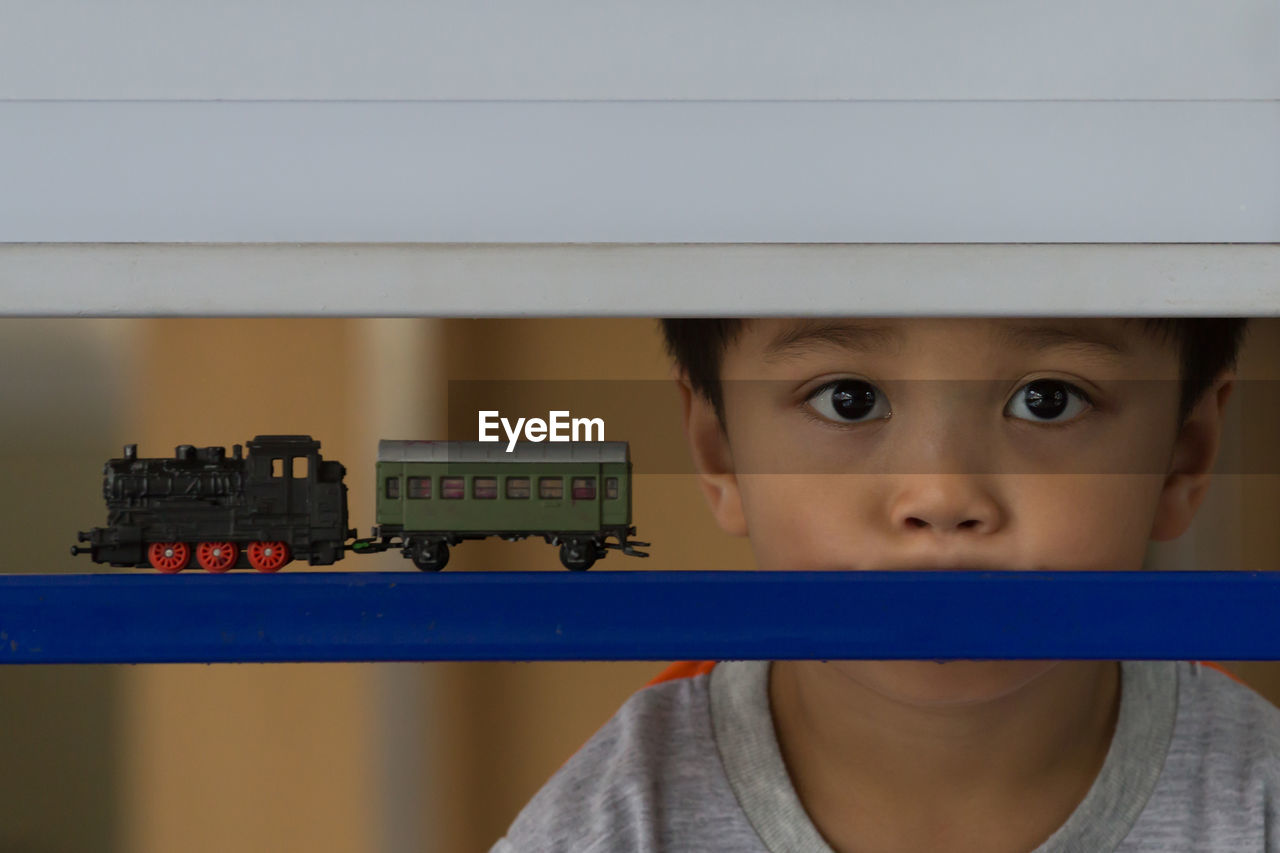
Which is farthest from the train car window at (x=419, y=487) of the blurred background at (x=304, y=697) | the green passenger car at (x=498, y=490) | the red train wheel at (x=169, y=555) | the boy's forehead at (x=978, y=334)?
the blurred background at (x=304, y=697)

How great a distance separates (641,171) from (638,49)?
0.18ft

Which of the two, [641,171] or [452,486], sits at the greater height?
[641,171]

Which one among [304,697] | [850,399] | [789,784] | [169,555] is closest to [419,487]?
[169,555]

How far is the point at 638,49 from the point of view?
21.0 inches

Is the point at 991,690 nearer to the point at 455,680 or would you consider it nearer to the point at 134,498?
the point at 134,498

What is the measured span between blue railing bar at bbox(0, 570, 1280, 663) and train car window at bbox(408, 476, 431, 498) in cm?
8

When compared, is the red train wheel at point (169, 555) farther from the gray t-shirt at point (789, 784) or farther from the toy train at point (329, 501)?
the gray t-shirt at point (789, 784)

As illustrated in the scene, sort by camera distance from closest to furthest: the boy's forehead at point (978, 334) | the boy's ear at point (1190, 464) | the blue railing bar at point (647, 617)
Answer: the blue railing bar at point (647, 617) → the boy's forehead at point (978, 334) → the boy's ear at point (1190, 464)

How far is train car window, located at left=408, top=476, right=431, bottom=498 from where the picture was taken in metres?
0.57

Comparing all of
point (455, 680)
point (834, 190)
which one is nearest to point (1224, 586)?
point (834, 190)

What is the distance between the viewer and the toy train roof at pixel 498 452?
0.57 metres

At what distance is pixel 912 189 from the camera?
528mm

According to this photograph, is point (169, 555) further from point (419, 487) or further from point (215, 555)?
point (419, 487)

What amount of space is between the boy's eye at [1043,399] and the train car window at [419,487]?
0.30 metres
